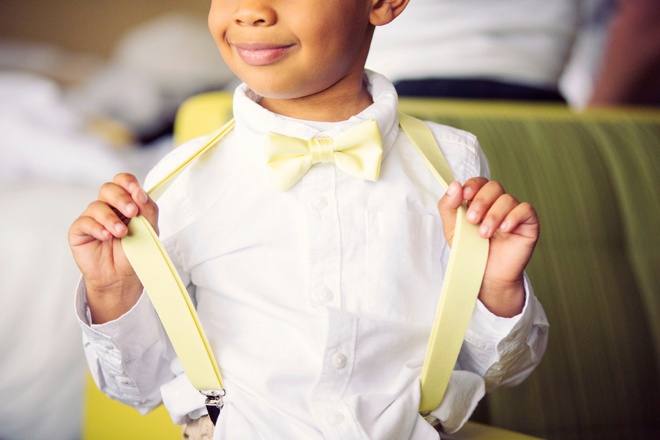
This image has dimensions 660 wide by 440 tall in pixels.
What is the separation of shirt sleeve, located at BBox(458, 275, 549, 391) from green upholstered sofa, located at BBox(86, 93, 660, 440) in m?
0.28

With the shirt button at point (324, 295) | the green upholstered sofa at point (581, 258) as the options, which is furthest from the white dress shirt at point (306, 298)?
the green upholstered sofa at point (581, 258)

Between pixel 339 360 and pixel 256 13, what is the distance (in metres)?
0.25

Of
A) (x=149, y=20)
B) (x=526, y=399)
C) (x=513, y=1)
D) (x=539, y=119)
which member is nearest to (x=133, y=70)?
(x=149, y=20)

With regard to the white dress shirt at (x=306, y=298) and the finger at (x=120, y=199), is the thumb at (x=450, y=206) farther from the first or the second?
the finger at (x=120, y=199)

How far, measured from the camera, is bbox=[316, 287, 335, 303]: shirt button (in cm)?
57

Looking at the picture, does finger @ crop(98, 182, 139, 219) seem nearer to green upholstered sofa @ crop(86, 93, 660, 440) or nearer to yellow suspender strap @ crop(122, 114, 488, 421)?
yellow suspender strap @ crop(122, 114, 488, 421)

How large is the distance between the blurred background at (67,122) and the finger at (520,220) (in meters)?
0.66

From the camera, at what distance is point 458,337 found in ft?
1.86

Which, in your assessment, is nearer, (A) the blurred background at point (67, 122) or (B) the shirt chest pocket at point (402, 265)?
(B) the shirt chest pocket at point (402, 265)

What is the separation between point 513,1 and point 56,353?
87 centimetres

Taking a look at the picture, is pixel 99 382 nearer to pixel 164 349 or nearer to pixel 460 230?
pixel 164 349

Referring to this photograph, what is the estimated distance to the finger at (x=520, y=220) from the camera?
0.56 metres

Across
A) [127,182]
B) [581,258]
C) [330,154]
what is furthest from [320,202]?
[581,258]

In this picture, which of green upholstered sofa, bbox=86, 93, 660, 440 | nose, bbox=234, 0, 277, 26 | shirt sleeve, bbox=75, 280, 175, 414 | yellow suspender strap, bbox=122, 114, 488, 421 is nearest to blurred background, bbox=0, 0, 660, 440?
green upholstered sofa, bbox=86, 93, 660, 440
